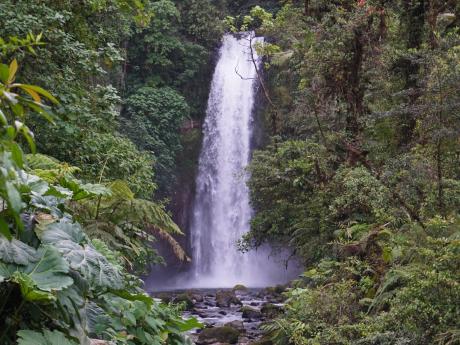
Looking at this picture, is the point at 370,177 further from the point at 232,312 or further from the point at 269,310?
the point at 232,312

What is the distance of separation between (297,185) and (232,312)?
5.62m

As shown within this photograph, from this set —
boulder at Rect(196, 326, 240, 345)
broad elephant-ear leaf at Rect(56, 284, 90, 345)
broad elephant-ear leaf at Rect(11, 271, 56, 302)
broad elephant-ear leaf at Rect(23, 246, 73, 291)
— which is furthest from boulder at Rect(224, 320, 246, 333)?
broad elephant-ear leaf at Rect(11, 271, 56, 302)

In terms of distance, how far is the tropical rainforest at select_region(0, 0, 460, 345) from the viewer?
2662mm

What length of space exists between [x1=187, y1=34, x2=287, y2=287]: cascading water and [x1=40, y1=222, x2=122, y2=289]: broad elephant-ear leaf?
19841 mm

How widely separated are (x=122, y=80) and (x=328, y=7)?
1368cm

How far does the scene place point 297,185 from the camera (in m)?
11.6

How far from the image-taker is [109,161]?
955cm

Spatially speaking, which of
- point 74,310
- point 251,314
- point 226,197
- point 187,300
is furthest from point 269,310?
point 74,310

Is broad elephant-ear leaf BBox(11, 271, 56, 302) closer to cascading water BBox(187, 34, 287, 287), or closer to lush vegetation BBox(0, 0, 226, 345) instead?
lush vegetation BBox(0, 0, 226, 345)

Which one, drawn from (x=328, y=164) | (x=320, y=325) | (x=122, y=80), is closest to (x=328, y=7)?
(x=328, y=164)

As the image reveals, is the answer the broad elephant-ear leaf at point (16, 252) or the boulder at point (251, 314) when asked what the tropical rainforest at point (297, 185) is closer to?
the broad elephant-ear leaf at point (16, 252)

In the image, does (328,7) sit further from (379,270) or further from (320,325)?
(320,325)

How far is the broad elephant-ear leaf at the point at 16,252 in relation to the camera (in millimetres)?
2539

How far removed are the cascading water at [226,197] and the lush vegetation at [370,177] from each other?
Result: 32.1 ft
